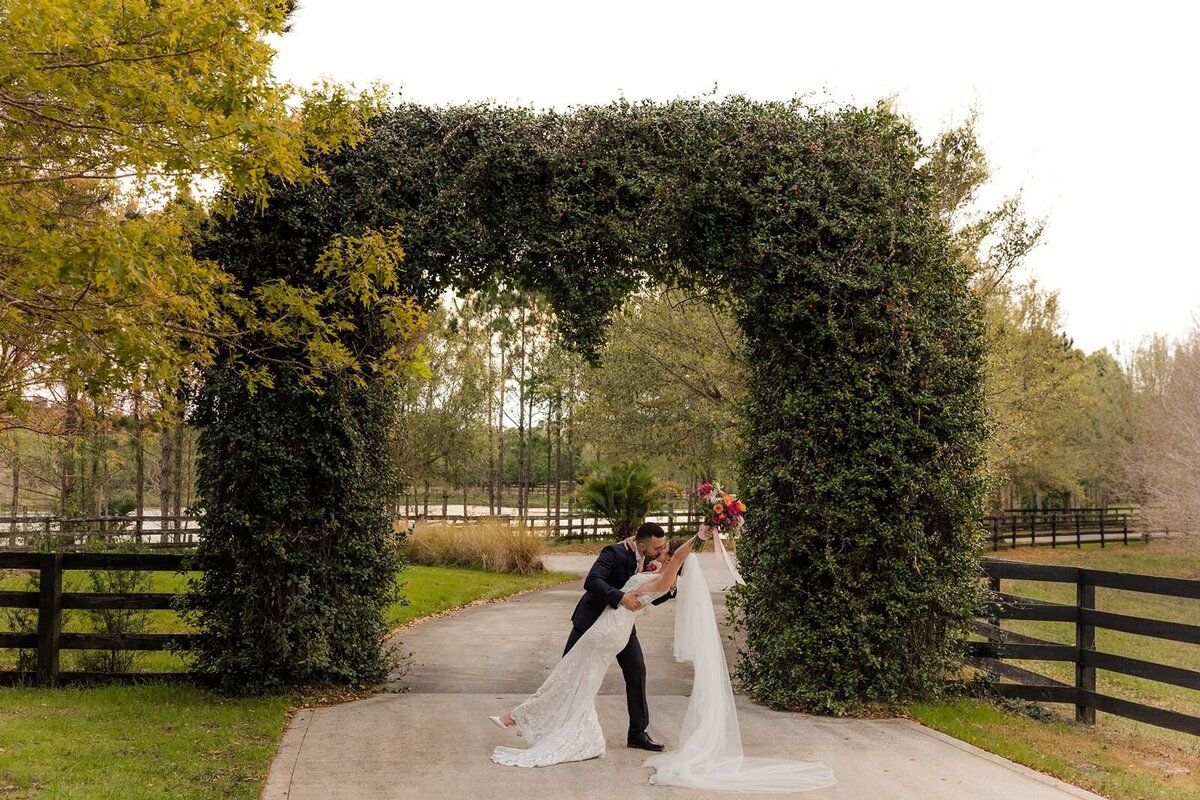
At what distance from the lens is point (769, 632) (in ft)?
30.2

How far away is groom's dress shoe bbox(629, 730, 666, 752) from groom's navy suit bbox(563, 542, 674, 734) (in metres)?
0.03

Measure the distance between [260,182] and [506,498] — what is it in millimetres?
79545

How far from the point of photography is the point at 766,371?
9.55m

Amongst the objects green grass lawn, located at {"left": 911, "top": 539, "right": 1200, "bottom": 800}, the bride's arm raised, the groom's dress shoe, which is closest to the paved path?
the groom's dress shoe

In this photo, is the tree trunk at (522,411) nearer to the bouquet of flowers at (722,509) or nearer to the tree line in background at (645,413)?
the tree line in background at (645,413)

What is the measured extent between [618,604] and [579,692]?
0.74 meters

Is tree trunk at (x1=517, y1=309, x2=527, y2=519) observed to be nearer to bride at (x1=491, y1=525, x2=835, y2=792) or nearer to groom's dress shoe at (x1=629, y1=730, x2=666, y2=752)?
bride at (x1=491, y1=525, x2=835, y2=792)

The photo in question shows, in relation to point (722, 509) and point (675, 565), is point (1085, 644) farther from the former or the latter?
point (675, 565)

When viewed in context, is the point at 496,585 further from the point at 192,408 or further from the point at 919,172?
the point at 919,172

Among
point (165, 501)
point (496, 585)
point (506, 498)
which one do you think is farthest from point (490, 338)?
point (506, 498)

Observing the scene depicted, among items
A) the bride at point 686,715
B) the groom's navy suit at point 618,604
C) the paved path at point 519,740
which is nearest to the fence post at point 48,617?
the paved path at point 519,740

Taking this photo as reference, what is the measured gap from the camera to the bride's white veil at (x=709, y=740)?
642cm

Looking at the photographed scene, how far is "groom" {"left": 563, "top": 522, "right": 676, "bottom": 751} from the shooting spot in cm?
730

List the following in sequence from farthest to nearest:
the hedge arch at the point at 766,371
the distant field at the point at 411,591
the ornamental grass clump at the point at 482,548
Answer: the ornamental grass clump at the point at 482,548 → the distant field at the point at 411,591 → the hedge arch at the point at 766,371
